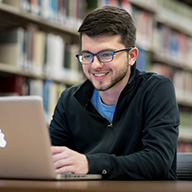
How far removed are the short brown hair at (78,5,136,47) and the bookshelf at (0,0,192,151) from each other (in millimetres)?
1172

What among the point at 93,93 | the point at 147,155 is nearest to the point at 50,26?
the point at 93,93

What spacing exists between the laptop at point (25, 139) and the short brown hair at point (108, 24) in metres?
0.60

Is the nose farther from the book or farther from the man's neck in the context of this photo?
the book

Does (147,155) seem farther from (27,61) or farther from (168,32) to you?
(168,32)

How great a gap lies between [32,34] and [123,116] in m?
1.42

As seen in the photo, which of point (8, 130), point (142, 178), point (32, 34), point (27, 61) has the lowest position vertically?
point (142, 178)

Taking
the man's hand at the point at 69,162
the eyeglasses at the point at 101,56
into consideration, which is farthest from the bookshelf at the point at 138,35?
the man's hand at the point at 69,162

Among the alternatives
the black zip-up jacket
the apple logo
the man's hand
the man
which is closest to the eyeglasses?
the man

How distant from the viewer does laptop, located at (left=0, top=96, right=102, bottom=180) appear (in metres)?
1.01

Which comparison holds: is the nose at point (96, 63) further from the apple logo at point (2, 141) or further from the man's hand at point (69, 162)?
the apple logo at point (2, 141)

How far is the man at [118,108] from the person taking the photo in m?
1.35

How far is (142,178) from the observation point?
50.0 inches

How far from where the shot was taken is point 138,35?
3.71m

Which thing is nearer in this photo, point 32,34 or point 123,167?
point 123,167
